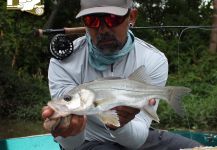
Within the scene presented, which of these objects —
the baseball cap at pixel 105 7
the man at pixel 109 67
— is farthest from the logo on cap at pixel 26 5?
the baseball cap at pixel 105 7

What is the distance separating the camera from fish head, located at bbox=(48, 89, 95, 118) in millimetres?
2297

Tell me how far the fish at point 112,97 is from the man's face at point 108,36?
32 cm

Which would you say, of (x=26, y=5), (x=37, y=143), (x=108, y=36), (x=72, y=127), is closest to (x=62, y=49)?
(x=108, y=36)

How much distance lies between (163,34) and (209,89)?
13.1 ft

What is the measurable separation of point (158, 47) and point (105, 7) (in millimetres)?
12093

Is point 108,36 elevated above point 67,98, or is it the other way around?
point 108,36

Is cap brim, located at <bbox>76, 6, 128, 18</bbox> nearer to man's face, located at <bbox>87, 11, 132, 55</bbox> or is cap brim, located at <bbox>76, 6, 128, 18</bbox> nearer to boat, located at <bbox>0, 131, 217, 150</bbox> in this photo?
man's face, located at <bbox>87, 11, 132, 55</bbox>

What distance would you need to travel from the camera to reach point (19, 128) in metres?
10.4

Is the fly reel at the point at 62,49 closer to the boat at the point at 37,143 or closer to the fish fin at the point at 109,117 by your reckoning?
the fish fin at the point at 109,117

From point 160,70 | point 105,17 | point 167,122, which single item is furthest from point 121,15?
point 167,122

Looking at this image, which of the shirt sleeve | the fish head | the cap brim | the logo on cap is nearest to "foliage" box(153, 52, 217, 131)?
the logo on cap

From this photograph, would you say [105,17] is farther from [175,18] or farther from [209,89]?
[175,18]

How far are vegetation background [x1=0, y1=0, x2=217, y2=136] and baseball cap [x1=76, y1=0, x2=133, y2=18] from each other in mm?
7040

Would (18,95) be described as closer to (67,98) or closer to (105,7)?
(105,7)
